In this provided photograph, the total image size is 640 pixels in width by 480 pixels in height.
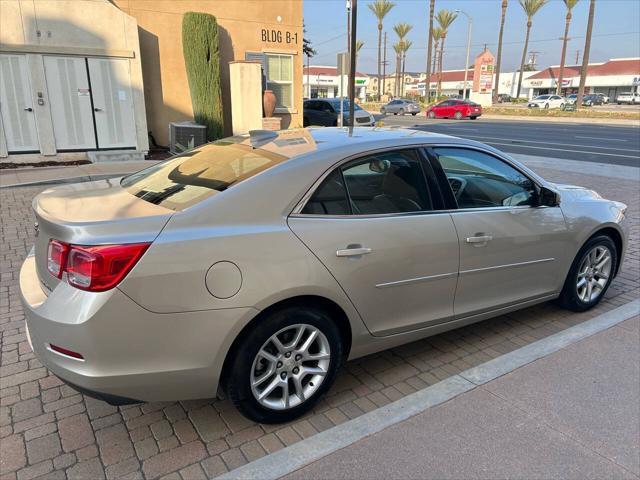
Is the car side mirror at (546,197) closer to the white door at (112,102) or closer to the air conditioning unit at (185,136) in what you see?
the air conditioning unit at (185,136)

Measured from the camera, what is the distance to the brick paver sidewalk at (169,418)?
2525 mm

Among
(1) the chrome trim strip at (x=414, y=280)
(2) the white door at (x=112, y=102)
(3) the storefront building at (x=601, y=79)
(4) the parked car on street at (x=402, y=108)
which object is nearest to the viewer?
(1) the chrome trim strip at (x=414, y=280)

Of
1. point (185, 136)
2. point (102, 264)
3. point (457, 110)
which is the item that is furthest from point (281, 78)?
point (457, 110)

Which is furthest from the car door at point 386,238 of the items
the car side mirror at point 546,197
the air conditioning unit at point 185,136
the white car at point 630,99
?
the white car at point 630,99

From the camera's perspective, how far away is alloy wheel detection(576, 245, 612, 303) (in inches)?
171

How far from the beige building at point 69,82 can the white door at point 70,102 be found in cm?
2

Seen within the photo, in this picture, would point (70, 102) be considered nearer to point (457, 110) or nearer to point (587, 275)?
point (587, 275)

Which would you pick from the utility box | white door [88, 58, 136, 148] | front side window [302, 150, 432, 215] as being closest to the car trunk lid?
front side window [302, 150, 432, 215]

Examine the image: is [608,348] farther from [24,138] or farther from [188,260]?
[24,138]

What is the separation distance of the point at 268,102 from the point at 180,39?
286 centimetres

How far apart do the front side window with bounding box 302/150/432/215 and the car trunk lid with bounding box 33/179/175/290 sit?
2.83 ft

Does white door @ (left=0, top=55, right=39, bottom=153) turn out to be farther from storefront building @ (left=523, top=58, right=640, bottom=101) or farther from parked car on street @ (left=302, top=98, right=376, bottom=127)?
storefront building @ (left=523, top=58, right=640, bottom=101)

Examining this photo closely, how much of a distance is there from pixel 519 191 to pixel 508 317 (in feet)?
3.92

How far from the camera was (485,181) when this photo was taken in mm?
3873
